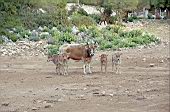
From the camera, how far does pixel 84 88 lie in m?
15.9

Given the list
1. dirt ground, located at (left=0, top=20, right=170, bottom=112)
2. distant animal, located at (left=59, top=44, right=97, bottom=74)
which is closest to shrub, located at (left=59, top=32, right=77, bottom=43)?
dirt ground, located at (left=0, top=20, right=170, bottom=112)

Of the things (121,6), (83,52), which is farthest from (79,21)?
(83,52)

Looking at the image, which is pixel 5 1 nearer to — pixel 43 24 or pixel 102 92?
pixel 43 24

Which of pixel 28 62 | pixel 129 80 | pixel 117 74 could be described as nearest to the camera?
pixel 129 80

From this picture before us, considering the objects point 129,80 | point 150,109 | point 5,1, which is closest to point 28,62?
point 129,80

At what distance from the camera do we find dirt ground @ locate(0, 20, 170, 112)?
1286 cm

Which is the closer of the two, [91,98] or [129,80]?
[91,98]

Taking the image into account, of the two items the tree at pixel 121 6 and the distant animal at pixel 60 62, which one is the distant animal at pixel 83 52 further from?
the tree at pixel 121 6

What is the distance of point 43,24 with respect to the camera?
144 feet

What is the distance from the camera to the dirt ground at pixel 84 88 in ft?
42.2

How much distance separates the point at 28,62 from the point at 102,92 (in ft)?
33.4

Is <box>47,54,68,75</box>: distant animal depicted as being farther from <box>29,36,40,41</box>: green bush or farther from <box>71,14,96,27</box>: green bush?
<box>71,14,96,27</box>: green bush

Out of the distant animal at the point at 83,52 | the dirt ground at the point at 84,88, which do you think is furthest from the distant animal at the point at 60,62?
the distant animal at the point at 83,52

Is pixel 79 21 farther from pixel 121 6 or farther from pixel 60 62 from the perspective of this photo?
pixel 60 62
